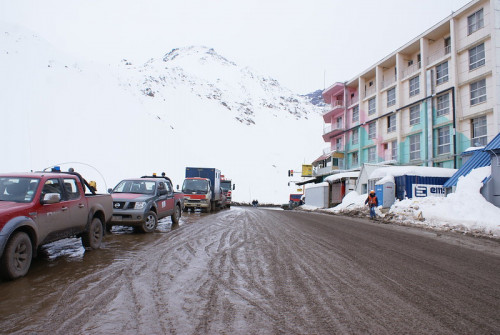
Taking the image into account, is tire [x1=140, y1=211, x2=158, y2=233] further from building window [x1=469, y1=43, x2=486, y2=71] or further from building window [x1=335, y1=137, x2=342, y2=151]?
building window [x1=335, y1=137, x2=342, y2=151]

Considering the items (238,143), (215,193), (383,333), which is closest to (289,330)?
(383,333)

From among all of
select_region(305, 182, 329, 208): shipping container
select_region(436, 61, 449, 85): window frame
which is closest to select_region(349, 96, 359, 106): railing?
select_region(305, 182, 329, 208): shipping container

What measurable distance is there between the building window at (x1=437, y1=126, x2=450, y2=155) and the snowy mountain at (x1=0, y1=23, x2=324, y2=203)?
30086mm

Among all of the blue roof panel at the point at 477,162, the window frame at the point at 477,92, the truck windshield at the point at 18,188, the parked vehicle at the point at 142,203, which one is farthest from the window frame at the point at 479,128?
the truck windshield at the point at 18,188

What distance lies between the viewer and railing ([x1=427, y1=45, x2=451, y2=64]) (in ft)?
101

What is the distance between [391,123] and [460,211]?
25.9 meters

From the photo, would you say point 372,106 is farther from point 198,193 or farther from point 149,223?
point 149,223

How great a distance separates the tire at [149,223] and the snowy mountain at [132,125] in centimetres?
1927

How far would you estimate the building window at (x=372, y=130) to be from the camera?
133ft

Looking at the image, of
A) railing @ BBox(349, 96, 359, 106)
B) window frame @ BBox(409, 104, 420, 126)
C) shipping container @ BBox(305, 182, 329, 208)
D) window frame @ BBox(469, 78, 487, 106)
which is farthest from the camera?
railing @ BBox(349, 96, 359, 106)

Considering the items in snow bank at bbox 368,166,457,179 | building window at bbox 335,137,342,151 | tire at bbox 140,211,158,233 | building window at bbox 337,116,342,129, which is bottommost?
tire at bbox 140,211,158,233

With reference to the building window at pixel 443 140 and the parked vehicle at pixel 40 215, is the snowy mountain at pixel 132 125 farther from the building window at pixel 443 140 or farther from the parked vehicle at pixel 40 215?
the building window at pixel 443 140

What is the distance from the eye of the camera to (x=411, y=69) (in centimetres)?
3534

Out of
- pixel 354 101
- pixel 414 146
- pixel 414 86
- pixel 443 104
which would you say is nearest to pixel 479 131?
pixel 443 104
